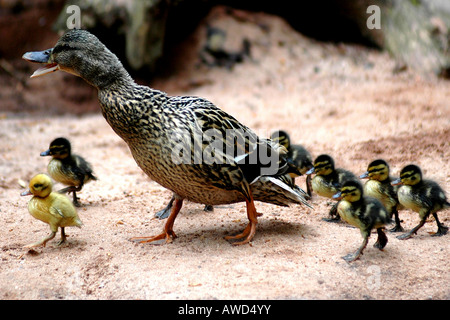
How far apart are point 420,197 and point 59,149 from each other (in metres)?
3.63

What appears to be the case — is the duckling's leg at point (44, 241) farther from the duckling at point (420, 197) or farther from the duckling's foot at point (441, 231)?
the duckling's foot at point (441, 231)

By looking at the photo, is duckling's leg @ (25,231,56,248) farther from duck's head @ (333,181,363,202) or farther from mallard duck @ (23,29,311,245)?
duck's head @ (333,181,363,202)

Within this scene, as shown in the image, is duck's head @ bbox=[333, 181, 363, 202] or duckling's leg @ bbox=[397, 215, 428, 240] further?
duckling's leg @ bbox=[397, 215, 428, 240]

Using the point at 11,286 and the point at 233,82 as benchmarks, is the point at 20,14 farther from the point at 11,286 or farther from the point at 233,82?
the point at 11,286

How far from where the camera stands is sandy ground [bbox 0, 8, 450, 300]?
3.68 meters

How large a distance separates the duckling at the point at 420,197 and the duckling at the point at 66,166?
3.25 meters

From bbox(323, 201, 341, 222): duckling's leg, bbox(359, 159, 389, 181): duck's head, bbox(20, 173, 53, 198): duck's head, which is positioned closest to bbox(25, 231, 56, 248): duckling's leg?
bbox(20, 173, 53, 198): duck's head

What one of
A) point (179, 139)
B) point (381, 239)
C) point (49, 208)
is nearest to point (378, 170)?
point (381, 239)

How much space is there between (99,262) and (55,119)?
5693mm

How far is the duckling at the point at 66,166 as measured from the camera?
17.6ft

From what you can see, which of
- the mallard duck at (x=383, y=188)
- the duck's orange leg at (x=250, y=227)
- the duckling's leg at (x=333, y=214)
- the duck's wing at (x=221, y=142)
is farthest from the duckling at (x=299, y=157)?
the duck's orange leg at (x=250, y=227)

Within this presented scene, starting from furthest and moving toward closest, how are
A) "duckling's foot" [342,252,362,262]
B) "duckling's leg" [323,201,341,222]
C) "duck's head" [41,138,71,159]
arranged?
1. "duck's head" [41,138,71,159]
2. "duckling's leg" [323,201,341,222]
3. "duckling's foot" [342,252,362,262]

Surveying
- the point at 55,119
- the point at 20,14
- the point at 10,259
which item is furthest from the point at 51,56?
the point at 20,14

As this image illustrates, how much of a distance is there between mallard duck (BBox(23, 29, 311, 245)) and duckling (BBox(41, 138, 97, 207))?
120 cm
